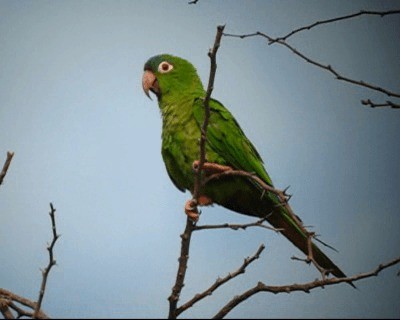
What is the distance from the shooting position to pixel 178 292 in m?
2.15

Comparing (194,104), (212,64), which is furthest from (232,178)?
(212,64)

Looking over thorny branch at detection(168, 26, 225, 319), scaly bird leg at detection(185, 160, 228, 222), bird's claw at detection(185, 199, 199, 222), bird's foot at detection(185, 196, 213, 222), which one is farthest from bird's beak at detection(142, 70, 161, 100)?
thorny branch at detection(168, 26, 225, 319)

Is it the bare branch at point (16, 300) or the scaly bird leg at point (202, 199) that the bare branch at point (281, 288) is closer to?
the scaly bird leg at point (202, 199)

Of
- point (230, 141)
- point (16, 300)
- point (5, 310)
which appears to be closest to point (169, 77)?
point (230, 141)

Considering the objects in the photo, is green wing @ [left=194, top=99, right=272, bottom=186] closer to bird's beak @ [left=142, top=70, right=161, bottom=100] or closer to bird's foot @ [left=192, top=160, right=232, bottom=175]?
bird's foot @ [left=192, top=160, right=232, bottom=175]

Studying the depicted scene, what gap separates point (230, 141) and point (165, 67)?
1209 millimetres

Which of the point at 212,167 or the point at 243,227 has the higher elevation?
the point at 212,167

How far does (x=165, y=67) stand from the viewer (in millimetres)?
4203

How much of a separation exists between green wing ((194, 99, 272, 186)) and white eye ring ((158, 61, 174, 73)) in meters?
0.75

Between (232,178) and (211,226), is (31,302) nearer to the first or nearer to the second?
(211,226)

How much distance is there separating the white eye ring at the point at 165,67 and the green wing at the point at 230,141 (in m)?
0.75

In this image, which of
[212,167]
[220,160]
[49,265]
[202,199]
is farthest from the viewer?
[202,199]

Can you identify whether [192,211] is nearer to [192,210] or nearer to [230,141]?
[192,210]

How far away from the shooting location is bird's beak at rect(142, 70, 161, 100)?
13.8 ft
